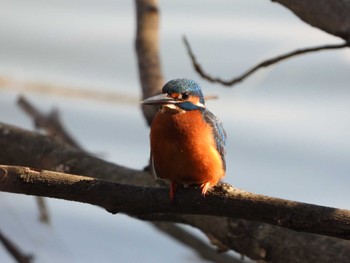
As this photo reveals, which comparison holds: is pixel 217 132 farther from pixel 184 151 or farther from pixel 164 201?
pixel 164 201

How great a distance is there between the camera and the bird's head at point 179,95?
5.46ft

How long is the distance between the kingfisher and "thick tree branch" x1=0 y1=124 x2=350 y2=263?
0.53ft

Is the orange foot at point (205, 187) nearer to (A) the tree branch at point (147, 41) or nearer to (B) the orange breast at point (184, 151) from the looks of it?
(B) the orange breast at point (184, 151)

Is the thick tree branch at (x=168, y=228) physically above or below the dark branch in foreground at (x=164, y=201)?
below

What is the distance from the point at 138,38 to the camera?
7.30 ft

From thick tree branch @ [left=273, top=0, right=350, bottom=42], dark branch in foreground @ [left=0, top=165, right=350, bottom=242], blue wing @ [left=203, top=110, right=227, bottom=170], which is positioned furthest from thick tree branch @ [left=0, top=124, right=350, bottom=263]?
thick tree branch @ [left=273, top=0, right=350, bottom=42]

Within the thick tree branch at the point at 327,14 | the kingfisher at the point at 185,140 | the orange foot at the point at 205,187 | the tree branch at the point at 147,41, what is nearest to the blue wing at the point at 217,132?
the kingfisher at the point at 185,140

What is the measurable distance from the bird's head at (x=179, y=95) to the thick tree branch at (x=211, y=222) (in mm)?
231

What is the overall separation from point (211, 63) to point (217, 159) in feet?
3.87

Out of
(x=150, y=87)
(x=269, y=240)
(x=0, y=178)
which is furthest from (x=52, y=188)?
(x=150, y=87)

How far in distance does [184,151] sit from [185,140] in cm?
2

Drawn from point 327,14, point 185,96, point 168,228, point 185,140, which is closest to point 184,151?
point 185,140

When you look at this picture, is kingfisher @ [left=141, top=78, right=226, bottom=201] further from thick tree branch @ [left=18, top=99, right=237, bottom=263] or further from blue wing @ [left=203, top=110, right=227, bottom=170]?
thick tree branch @ [left=18, top=99, right=237, bottom=263]

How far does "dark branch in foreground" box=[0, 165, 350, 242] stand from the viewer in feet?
4.44
